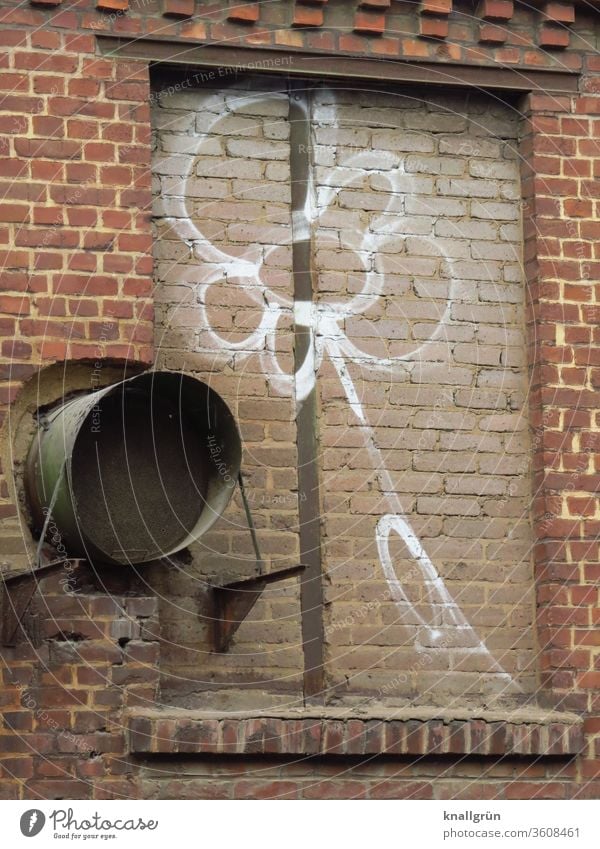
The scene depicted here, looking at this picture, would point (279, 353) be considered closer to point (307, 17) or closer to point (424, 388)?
point (424, 388)

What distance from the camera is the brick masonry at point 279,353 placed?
22.9 ft

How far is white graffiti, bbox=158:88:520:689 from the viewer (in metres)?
7.56

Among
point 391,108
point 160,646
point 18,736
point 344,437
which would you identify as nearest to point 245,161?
point 391,108

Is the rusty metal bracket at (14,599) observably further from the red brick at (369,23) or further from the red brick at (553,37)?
the red brick at (553,37)

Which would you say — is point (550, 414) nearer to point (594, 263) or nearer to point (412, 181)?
point (594, 263)

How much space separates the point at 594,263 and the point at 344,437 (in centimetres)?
140

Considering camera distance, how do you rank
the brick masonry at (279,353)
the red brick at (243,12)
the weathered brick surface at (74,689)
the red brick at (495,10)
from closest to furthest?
1. the weathered brick surface at (74,689)
2. the brick masonry at (279,353)
3. the red brick at (243,12)
4. the red brick at (495,10)

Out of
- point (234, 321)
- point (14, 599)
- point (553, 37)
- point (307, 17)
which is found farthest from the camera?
point (553, 37)

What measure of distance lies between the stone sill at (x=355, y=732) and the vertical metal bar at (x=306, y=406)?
28 cm

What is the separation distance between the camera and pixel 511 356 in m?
7.88

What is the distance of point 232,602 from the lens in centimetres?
726

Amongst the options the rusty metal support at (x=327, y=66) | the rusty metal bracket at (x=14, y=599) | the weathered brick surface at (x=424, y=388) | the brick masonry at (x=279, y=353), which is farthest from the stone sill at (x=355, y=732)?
the rusty metal support at (x=327, y=66)

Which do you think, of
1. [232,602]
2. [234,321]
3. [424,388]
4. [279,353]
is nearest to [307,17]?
[234,321]

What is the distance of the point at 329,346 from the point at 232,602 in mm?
1222
